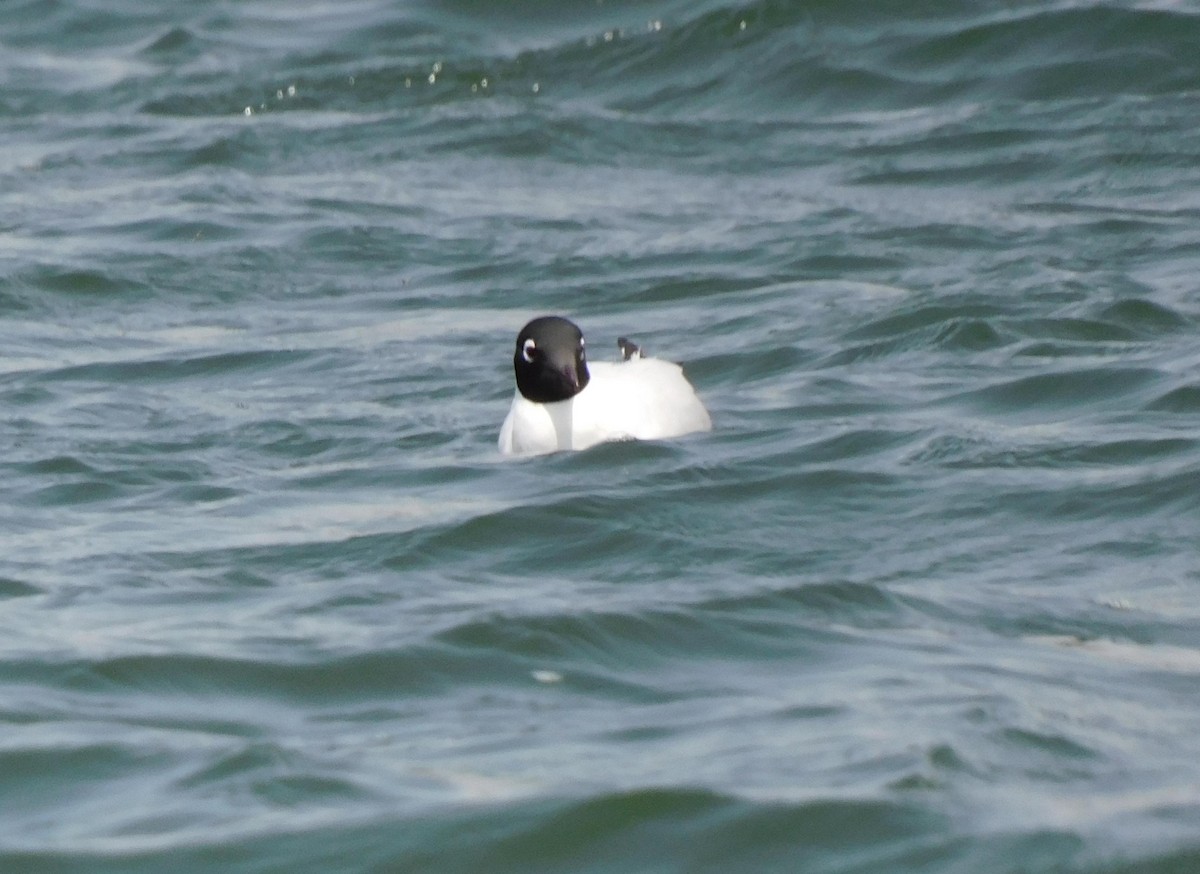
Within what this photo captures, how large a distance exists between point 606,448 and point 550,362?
445 mm

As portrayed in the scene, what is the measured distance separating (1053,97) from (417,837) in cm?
1233

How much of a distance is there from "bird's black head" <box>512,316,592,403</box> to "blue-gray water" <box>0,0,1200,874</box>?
32cm

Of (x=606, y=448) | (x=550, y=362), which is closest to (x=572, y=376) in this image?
(x=550, y=362)

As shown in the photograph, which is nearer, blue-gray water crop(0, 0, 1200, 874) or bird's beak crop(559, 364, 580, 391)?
blue-gray water crop(0, 0, 1200, 874)

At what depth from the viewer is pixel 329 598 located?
8117 millimetres

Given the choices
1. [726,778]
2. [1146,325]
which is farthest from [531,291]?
[726,778]

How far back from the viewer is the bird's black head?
10.1 meters

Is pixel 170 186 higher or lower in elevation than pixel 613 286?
higher

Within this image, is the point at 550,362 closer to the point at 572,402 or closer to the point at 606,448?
the point at 572,402

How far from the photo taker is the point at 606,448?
33.5 feet

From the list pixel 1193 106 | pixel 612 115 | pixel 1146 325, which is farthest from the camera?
pixel 612 115

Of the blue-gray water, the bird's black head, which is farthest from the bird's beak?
the blue-gray water

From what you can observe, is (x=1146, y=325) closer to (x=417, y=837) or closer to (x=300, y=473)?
(x=300, y=473)

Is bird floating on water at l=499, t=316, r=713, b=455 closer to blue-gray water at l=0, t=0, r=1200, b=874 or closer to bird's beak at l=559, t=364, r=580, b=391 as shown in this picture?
bird's beak at l=559, t=364, r=580, b=391
